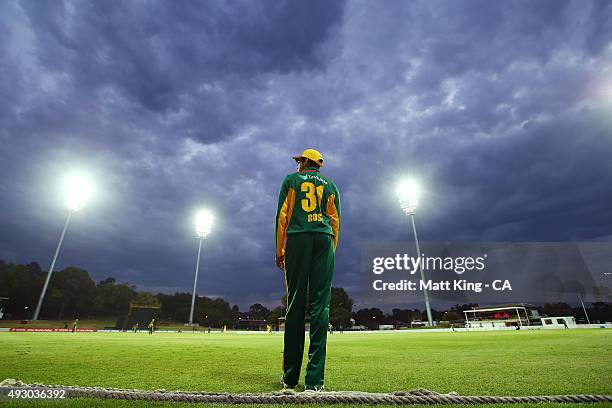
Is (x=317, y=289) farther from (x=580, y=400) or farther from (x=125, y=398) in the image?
(x=580, y=400)

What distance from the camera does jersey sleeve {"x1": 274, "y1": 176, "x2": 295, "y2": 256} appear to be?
11.5 ft

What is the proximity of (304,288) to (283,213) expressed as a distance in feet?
2.77

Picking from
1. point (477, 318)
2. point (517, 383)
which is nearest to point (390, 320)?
point (477, 318)

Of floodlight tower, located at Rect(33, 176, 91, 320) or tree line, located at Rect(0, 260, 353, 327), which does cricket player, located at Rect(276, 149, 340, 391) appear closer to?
floodlight tower, located at Rect(33, 176, 91, 320)

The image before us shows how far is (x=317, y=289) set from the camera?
3.36 m

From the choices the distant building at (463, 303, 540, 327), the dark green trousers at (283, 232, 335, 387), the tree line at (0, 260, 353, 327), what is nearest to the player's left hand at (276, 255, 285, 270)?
the dark green trousers at (283, 232, 335, 387)

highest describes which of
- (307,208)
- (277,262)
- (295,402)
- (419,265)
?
(419,265)

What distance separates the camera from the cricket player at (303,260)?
10.6ft

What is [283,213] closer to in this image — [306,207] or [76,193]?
[306,207]

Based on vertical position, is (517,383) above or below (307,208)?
below

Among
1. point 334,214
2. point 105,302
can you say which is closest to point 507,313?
point 334,214

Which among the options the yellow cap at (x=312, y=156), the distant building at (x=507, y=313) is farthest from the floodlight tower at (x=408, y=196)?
the yellow cap at (x=312, y=156)

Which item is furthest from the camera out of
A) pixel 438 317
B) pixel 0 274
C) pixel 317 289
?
pixel 438 317

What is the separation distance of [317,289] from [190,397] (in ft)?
4.89
